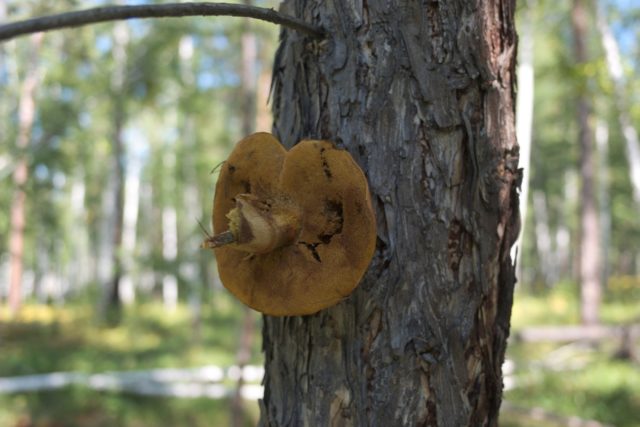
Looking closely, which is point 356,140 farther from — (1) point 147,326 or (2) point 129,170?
(2) point 129,170

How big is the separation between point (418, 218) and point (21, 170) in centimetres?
1009

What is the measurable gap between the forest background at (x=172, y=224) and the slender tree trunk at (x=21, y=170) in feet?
0.20

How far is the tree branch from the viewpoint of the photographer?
0.81 metres

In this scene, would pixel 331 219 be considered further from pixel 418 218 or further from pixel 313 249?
pixel 418 218

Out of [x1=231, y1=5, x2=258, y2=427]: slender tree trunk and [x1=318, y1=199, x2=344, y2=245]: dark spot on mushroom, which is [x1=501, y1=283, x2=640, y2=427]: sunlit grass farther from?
[x1=318, y1=199, x2=344, y2=245]: dark spot on mushroom

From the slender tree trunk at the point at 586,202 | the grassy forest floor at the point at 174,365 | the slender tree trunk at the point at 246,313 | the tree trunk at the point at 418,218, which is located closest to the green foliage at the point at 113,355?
the grassy forest floor at the point at 174,365

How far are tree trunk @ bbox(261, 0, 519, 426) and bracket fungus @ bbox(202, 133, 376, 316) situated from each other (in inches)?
3.4

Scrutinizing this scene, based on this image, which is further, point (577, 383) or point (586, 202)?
point (586, 202)

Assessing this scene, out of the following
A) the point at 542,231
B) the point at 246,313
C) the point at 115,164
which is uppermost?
the point at 115,164

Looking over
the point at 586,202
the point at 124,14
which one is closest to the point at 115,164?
the point at 586,202

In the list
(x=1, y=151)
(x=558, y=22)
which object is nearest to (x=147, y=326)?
(x=1, y=151)

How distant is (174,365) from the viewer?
9.50m

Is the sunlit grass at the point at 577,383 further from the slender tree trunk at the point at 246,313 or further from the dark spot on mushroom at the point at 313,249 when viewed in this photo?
the dark spot on mushroom at the point at 313,249

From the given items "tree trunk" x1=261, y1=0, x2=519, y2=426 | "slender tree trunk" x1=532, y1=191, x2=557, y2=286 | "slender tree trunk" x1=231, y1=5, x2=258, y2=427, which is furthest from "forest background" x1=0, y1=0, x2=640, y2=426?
"slender tree trunk" x1=532, y1=191, x2=557, y2=286
